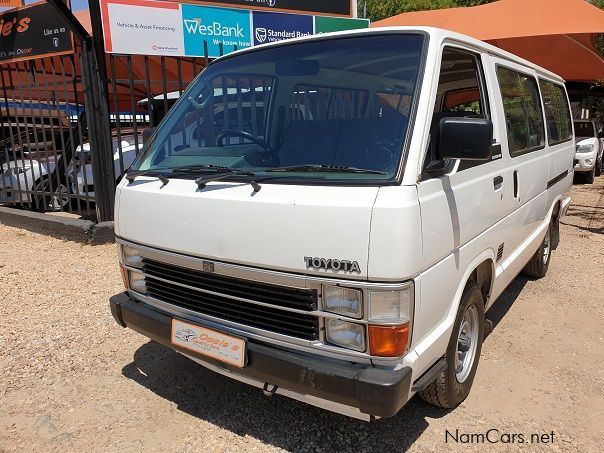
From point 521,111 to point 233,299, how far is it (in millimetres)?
2616

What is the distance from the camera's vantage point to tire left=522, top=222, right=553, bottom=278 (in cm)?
502

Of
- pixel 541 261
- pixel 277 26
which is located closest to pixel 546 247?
pixel 541 261

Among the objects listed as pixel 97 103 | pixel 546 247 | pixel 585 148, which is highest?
pixel 97 103

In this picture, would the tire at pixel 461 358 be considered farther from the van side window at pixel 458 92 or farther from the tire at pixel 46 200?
the tire at pixel 46 200

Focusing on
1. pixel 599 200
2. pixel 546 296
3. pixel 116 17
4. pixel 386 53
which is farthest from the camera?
pixel 599 200

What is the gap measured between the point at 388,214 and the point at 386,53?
1000 mm

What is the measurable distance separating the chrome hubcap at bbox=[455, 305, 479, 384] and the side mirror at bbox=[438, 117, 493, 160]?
1.04 metres

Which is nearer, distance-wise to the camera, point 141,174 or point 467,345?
point 141,174

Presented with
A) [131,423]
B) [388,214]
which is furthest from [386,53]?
[131,423]

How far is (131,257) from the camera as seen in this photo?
2.96 meters

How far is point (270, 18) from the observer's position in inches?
303

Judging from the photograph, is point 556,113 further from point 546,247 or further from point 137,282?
point 137,282

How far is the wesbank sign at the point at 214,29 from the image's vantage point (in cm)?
679

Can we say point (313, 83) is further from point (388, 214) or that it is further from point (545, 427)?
point (545, 427)
